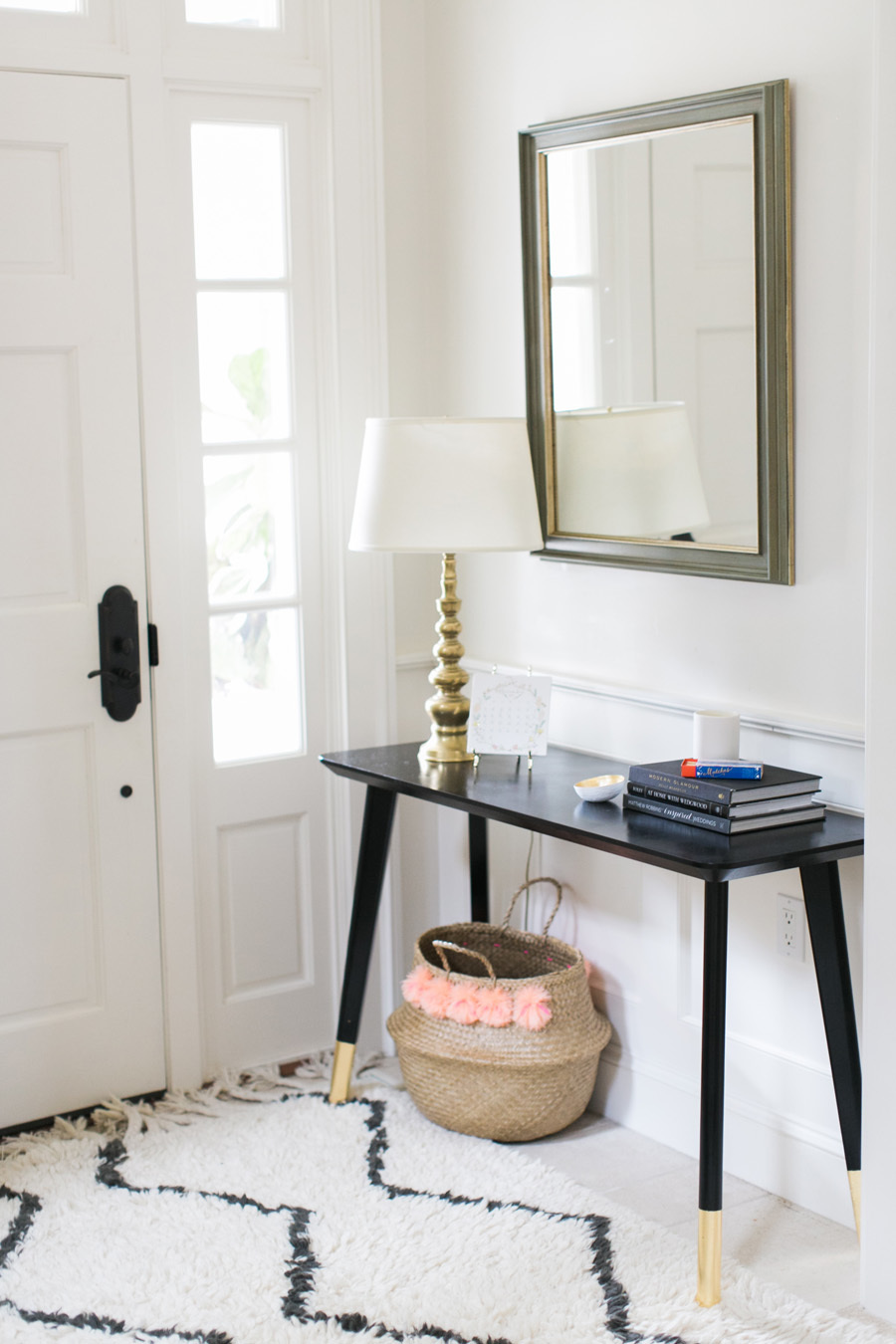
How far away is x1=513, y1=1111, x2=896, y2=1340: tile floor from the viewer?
236 centimetres

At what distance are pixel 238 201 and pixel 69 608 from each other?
0.92m

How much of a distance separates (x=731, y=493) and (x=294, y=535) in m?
1.03

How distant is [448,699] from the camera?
2.95 m

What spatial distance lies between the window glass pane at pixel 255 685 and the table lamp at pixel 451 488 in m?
0.47

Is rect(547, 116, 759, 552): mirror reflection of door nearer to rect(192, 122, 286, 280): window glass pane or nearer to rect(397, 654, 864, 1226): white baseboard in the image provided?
rect(397, 654, 864, 1226): white baseboard

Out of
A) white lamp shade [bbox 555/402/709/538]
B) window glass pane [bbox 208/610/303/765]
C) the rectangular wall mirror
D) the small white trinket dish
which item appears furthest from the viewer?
window glass pane [bbox 208/610/303/765]

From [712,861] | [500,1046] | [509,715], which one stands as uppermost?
[509,715]

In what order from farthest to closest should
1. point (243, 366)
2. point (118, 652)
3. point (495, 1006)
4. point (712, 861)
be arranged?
point (243, 366), point (118, 652), point (495, 1006), point (712, 861)

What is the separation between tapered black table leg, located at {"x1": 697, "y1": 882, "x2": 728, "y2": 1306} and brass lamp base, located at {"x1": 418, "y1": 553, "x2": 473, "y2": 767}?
82 cm

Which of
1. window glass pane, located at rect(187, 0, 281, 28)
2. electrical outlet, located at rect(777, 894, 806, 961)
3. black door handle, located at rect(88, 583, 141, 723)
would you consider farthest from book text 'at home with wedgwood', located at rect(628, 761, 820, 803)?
window glass pane, located at rect(187, 0, 281, 28)

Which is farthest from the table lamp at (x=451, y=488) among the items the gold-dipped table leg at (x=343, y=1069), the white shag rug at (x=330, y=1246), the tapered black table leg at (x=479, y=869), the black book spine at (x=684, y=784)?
the white shag rug at (x=330, y=1246)

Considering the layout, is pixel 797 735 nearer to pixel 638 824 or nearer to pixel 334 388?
pixel 638 824

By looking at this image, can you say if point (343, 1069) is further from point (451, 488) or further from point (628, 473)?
point (628, 473)

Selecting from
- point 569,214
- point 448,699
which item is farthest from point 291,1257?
point 569,214
